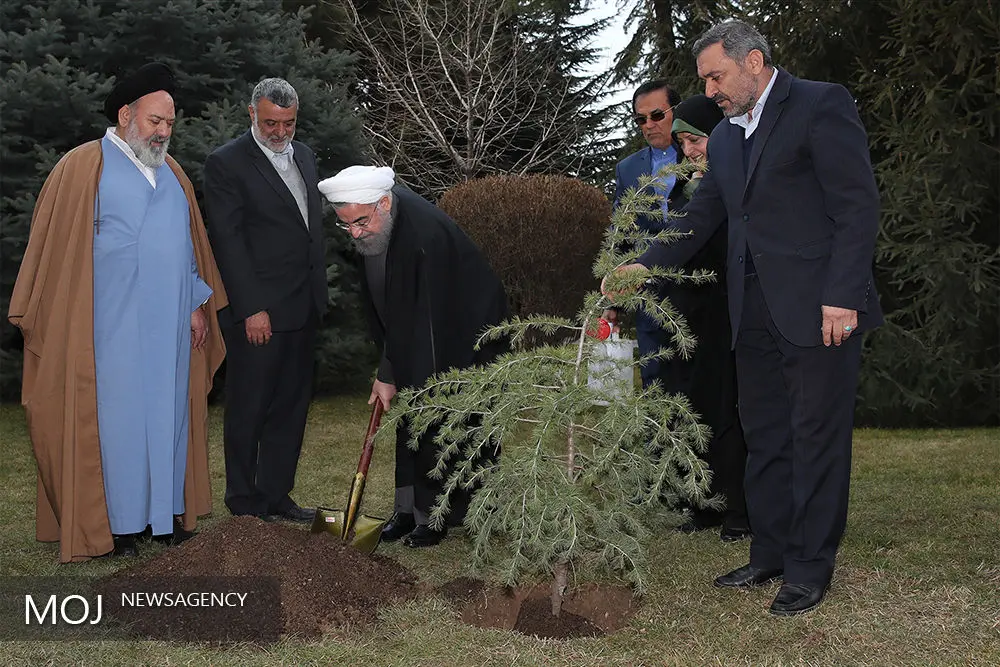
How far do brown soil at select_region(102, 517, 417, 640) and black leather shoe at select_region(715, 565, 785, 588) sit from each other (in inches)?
48.4

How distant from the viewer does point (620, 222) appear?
3.94m

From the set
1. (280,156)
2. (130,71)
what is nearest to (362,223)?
(280,156)

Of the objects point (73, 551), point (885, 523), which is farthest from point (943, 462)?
point (73, 551)

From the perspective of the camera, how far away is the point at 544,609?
160 inches

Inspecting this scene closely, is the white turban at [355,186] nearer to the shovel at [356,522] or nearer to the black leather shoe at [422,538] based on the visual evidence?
the shovel at [356,522]

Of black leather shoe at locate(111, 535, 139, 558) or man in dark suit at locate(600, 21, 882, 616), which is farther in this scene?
black leather shoe at locate(111, 535, 139, 558)

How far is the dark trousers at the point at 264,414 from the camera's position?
5.43m

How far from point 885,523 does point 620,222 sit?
2.54 metres

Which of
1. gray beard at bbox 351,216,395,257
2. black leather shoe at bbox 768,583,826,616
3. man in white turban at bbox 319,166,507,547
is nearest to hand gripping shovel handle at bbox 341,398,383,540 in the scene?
man in white turban at bbox 319,166,507,547

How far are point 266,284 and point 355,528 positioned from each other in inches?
51.1

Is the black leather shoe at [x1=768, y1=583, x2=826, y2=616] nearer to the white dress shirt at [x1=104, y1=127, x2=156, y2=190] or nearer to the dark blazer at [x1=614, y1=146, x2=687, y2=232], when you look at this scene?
the dark blazer at [x1=614, y1=146, x2=687, y2=232]

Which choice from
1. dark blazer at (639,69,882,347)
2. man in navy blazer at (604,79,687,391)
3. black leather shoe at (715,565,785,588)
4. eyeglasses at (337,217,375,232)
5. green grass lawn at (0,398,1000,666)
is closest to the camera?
green grass lawn at (0,398,1000,666)

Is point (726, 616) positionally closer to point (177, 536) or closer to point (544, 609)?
point (544, 609)

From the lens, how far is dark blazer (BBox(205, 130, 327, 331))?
17.3 feet
